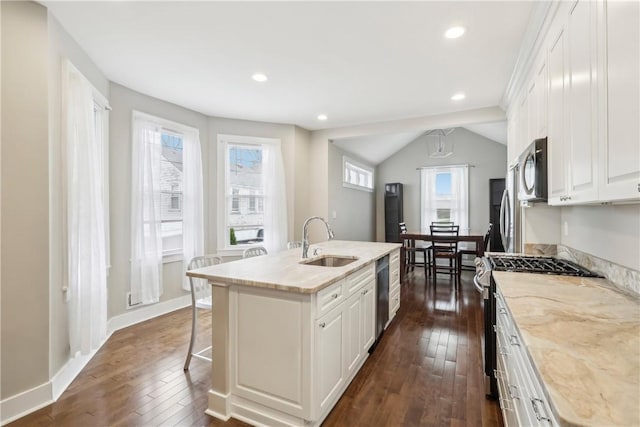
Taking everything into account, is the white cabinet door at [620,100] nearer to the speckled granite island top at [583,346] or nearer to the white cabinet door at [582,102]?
the white cabinet door at [582,102]

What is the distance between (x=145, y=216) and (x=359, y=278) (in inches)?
105

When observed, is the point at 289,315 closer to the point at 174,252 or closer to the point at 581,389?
the point at 581,389

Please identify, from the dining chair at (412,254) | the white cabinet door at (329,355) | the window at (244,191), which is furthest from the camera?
the dining chair at (412,254)

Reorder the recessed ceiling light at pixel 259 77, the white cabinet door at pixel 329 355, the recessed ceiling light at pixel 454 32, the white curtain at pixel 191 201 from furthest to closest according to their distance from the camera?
the white curtain at pixel 191 201 < the recessed ceiling light at pixel 259 77 < the recessed ceiling light at pixel 454 32 < the white cabinet door at pixel 329 355

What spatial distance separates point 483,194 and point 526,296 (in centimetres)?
606

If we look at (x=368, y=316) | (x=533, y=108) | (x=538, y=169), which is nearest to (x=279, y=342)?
(x=368, y=316)

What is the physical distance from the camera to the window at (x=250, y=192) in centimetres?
456

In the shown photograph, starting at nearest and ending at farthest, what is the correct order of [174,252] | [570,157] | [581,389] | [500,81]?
[581,389], [570,157], [500,81], [174,252]

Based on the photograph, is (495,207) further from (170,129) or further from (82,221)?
(82,221)

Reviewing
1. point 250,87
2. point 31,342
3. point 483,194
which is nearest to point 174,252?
point 31,342

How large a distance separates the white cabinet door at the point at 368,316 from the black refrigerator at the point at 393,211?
4.75 metres

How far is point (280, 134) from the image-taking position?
4.87 m

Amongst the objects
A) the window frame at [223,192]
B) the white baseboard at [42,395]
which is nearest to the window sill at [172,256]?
the window frame at [223,192]

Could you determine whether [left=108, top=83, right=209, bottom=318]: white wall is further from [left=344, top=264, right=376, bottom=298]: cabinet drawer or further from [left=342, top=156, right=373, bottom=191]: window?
[left=342, top=156, right=373, bottom=191]: window
